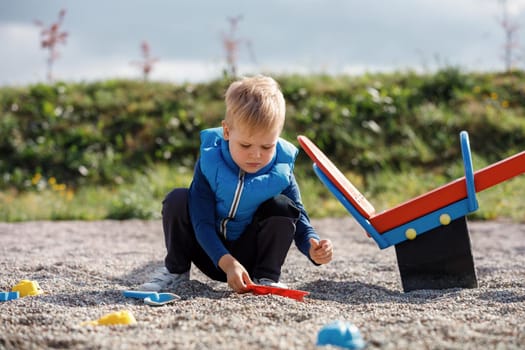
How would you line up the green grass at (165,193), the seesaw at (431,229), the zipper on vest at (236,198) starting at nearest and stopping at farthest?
the zipper on vest at (236,198) → the seesaw at (431,229) → the green grass at (165,193)

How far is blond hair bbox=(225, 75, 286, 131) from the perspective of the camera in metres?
2.47

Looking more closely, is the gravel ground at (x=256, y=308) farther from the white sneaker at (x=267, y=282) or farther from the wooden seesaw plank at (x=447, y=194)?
the wooden seesaw plank at (x=447, y=194)

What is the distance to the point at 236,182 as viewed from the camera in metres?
2.63

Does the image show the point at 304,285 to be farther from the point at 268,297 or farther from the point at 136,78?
the point at 136,78

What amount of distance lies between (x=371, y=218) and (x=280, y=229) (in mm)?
423

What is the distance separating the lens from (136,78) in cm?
A: 1001

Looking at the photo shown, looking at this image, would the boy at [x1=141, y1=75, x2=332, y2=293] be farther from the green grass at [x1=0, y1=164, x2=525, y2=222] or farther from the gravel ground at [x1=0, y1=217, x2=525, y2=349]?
the green grass at [x1=0, y1=164, x2=525, y2=222]

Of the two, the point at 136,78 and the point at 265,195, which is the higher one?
the point at 136,78

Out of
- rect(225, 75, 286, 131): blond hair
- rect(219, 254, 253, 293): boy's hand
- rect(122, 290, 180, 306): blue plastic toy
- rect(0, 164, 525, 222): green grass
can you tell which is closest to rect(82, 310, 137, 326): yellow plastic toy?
rect(122, 290, 180, 306): blue plastic toy

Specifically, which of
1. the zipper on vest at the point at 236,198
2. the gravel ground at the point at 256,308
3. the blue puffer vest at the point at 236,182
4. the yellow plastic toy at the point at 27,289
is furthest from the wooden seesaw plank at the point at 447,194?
the yellow plastic toy at the point at 27,289

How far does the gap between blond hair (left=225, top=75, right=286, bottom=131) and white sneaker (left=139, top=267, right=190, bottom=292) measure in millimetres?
713

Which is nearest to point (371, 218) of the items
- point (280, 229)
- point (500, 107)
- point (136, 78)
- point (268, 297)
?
point (280, 229)

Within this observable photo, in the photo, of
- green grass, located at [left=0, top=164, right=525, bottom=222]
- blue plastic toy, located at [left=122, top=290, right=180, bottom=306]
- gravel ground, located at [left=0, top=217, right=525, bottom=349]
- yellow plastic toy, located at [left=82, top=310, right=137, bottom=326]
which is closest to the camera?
gravel ground, located at [left=0, top=217, right=525, bottom=349]

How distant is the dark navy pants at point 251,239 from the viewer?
2705mm
